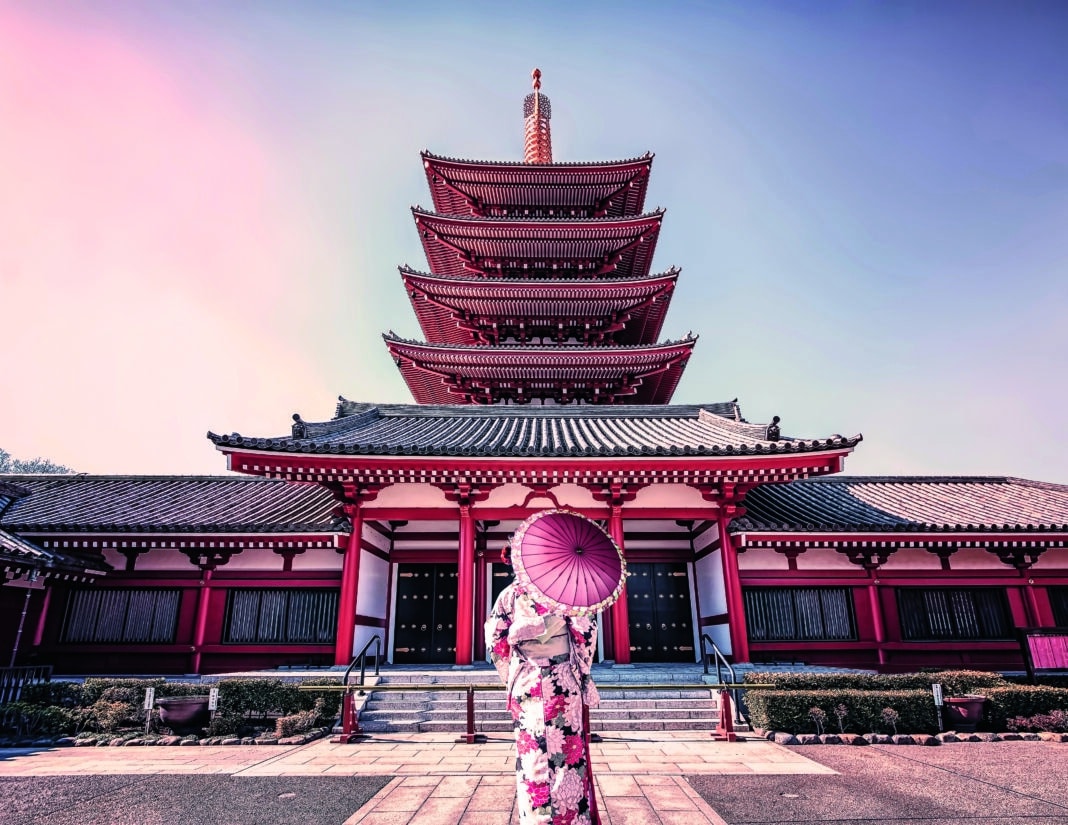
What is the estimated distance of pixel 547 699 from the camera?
3.72m

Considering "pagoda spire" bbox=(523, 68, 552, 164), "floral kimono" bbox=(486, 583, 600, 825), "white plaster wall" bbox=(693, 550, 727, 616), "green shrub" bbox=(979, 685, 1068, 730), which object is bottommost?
"green shrub" bbox=(979, 685, 1068, 730)

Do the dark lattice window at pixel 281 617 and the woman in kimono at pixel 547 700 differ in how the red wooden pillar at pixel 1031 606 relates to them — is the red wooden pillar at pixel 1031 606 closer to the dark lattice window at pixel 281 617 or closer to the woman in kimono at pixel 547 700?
the woman in kimono at pixel 547 700

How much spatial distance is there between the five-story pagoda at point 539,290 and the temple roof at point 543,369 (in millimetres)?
35

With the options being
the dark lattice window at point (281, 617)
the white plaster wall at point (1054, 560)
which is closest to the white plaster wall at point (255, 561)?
the dark lattice window at point (281, 617)

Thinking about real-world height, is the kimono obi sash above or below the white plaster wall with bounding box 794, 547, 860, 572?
below

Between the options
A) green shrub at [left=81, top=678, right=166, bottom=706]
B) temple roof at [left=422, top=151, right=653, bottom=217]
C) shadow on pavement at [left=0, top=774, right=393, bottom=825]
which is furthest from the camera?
temple roof at [left=422, top=151, right=653, bottom=217]

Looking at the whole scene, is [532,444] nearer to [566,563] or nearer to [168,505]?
[566,563]

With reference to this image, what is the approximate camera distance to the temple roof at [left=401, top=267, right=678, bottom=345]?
1694 centimetres

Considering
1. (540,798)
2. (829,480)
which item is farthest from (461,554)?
(829,480)

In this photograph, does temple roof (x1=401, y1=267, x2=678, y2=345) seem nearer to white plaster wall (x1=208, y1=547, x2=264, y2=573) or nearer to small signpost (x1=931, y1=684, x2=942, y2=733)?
white plaster wall (x1=208, y1=547, x2=264, y2=573)

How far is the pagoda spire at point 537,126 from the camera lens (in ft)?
68.9

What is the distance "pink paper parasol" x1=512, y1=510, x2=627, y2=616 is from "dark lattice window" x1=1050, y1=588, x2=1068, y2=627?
14.2 metres

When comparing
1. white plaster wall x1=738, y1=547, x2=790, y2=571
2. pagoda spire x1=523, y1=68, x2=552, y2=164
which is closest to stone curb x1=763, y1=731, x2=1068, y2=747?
white plaster wall x1=738, y1=547, x2=790, y2=571

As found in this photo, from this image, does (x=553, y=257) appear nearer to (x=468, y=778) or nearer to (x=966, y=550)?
(x=966, y=550)
